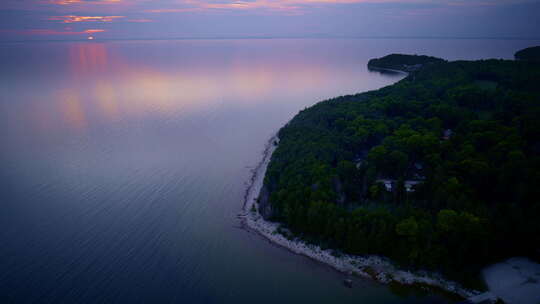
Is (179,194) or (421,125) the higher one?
(421,125)

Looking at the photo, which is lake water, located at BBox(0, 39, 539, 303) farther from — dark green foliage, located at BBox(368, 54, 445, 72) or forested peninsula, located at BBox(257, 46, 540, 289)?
dark green foliage, located at BBox(368, 54, 445, 72)

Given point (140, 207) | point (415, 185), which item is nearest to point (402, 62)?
point (415, 185)

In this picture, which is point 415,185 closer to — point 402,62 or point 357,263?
point 357,263

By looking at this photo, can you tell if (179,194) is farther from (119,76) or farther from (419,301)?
(119,76)

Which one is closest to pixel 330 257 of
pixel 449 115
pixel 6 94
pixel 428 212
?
pixel 428 212

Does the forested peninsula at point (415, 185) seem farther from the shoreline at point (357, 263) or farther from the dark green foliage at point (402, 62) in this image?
the dark green foliage at point (402, 62)

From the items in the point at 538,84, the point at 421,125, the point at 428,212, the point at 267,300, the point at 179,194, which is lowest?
the point at 267,300

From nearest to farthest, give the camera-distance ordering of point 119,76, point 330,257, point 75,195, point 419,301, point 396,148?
point 419,301 < point 330,257 < point 75,195 < point 396,148 < point 119,76

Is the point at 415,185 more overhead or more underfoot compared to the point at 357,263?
more overhead

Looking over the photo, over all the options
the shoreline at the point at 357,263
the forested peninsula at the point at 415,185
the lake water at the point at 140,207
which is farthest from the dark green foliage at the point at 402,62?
the shoreline at the point at 357,263
